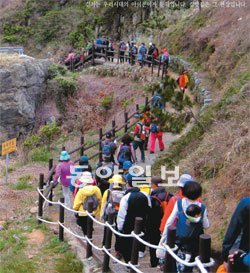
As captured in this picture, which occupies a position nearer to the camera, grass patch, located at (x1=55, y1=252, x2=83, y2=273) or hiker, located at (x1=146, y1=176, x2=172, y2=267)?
hiker, located at (x1=146, y1=176, x2=172, y2=267)

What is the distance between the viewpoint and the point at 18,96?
2111 centimetres

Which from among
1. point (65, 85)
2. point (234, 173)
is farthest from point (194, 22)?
point (234, 173)

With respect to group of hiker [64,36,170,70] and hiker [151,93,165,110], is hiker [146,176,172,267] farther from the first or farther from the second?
group of hiker [64,36,170,70]

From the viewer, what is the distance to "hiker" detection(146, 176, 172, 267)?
6586 mm

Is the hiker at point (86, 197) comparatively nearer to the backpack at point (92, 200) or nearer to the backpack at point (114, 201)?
the backpack at point (92, 200)

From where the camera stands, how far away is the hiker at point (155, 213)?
6.59 metres

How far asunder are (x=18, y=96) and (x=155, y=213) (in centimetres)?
1561

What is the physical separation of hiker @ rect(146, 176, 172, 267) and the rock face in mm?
14825

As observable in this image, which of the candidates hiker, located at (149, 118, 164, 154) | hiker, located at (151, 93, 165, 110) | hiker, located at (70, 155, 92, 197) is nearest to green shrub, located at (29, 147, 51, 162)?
hiker, located at (149, 118, 164, 154)

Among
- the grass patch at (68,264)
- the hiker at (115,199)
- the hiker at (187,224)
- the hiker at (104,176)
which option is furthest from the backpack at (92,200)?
the hiker at (187,224)

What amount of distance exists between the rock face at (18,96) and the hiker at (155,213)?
48.6 feet

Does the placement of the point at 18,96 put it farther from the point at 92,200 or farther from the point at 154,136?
the point at 92,200

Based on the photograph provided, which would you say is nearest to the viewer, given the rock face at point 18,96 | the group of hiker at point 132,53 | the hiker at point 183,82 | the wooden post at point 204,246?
the wooden post at point 204,246

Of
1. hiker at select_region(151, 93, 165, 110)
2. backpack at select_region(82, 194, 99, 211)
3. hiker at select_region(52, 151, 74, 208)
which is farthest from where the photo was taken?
hiker at select_region(151, 93, 165, 110)
